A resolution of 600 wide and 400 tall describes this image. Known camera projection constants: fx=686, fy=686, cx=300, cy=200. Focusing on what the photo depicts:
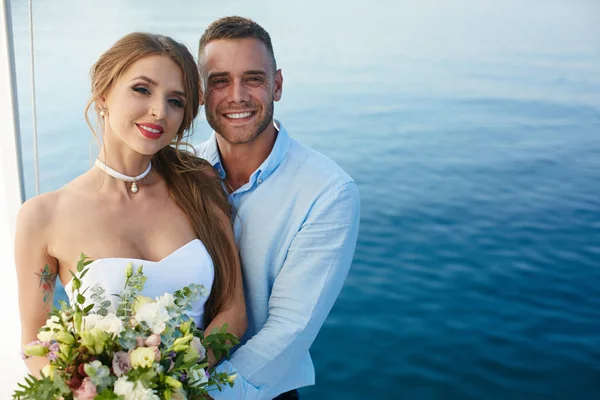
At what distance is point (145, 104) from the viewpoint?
6.79 feet

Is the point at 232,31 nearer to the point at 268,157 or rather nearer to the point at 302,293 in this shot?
the point at 268,157

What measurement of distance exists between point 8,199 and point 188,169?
92 centimetres

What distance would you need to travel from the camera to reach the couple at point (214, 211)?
205 centimetres

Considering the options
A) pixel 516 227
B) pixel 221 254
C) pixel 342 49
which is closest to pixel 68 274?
pixel 221 254

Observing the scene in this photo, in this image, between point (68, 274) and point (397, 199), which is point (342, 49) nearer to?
point (397, 199)

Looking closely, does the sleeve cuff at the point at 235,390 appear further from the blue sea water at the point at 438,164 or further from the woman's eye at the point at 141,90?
the blue sea water at the point at 438,164

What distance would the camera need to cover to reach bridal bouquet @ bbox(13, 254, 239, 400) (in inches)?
56.5

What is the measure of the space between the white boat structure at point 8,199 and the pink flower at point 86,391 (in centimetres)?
151

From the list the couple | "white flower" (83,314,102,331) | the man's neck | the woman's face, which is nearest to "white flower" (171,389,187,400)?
"white flower" (83,314,102,331)

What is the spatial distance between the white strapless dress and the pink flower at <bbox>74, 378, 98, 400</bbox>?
1.83 feet

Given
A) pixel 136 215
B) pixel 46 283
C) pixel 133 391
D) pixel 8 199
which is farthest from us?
pixel 8 199

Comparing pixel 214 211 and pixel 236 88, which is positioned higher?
pixel 236 88

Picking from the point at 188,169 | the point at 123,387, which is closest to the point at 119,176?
the point at 188,169

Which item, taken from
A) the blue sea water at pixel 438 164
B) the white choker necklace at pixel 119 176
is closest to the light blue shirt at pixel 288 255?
the white choker necklace at pixel 119 176
